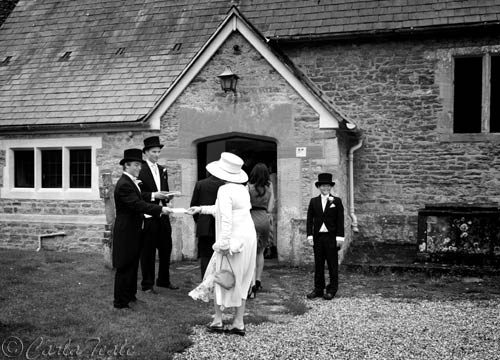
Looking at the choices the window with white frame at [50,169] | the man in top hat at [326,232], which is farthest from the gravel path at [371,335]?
the window with white frame at [50,169]

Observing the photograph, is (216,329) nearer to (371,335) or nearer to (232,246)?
(232,246)

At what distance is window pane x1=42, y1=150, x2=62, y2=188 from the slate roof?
0.89 meters

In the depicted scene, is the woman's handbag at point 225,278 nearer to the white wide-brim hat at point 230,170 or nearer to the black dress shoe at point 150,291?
the white wide-brim hat at point 230,170

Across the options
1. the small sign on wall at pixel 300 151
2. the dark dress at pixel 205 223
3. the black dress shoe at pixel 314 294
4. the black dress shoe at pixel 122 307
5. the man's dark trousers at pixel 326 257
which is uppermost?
the small sign on wall at pixel 300 151

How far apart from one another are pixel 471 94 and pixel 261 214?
675 cm

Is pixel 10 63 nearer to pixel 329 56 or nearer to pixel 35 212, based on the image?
pixel 35 212

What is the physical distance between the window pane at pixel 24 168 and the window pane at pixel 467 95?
9.90 metres

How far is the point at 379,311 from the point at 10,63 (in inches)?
495

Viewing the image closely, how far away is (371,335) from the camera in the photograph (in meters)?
6.00

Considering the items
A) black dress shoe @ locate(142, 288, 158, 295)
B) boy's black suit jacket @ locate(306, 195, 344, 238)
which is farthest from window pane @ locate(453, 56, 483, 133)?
black dress shoe @ locate(142, 288, 158, 295)

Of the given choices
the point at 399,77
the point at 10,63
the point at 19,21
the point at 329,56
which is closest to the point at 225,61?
the point at 329,56

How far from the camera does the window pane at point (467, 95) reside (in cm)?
1249

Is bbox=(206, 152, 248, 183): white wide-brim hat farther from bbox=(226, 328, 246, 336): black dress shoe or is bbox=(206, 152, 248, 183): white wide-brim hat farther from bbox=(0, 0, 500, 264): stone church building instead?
bbox=(0, 0, 500, 264): stone church building

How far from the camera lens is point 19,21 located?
1677 centimetres
